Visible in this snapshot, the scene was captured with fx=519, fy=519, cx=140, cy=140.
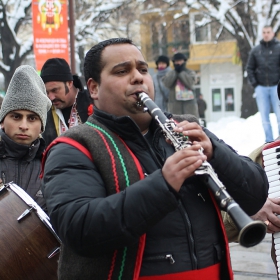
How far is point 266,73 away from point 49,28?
18.0 feet

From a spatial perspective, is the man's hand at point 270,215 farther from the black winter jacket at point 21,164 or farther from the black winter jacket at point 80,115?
the black winter jacket at point 80,115

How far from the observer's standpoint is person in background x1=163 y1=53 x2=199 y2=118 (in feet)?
30.2

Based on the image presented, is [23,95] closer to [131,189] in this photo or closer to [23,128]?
[23,128]

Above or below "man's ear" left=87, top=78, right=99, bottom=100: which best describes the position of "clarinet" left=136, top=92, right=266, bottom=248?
below

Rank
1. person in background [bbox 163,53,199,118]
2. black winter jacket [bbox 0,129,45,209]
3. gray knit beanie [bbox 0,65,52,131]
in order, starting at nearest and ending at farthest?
black winter jacket [bbox 0,129,45,209] → gray knit beanie [bbox 0,65,52,131] → person in background [bbox 163,53,199,118]

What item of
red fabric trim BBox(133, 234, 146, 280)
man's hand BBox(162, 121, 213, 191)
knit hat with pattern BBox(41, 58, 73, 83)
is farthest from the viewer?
knit hat with pattern BBox(41, 58, 73, 83)

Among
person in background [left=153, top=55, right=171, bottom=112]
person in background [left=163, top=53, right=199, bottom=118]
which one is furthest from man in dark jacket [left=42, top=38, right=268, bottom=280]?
person in background [left=153, top=55, right=171, bottom=112]

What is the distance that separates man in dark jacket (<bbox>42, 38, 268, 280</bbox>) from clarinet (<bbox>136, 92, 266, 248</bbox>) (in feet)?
0.12

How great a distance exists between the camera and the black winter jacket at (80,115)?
4.55 m

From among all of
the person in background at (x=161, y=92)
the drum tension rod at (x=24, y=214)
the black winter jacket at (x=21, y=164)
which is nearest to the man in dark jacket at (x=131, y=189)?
the drum tension rod at (x=24, y=214)

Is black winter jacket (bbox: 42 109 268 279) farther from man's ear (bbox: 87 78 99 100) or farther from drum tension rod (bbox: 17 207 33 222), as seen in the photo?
drum tension rod (bbox: 17 207 33 222)

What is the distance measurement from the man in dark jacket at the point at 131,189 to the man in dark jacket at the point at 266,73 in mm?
7378

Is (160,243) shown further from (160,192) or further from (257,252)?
(257,252)

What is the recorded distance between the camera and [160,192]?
1592mm
